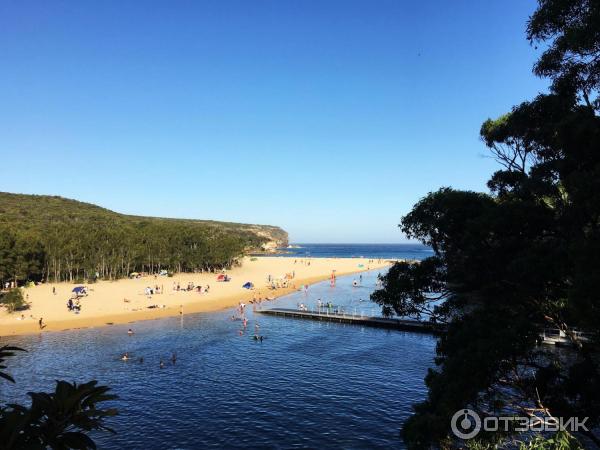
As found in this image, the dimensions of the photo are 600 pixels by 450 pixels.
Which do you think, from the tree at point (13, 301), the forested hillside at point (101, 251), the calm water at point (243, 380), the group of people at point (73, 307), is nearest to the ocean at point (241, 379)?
the calm water at point (243, 380)

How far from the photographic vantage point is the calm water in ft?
80.6

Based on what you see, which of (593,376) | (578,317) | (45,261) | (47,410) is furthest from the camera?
(45,261)

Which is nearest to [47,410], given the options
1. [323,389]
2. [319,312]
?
[323,389]

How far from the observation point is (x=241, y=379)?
33688mm

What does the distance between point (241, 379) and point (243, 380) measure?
0.29 meters

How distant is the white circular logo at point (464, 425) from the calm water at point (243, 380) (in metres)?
Result: 10.8

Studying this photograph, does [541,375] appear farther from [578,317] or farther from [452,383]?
[578,317]

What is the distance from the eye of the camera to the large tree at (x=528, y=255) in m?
10.5

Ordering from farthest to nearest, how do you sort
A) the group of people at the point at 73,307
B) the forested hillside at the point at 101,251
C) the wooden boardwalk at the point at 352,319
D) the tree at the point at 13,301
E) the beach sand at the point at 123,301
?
the forested hillside at the point at 101,251
the group of people at the point at 73,307
the tree at the point at 13,301
the wooden boardwalk at the point at 352,319
the beach sand at the point at 123,301

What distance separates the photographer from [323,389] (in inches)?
1241

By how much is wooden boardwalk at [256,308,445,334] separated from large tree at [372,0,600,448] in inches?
1410

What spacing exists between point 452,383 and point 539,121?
9.20 m
